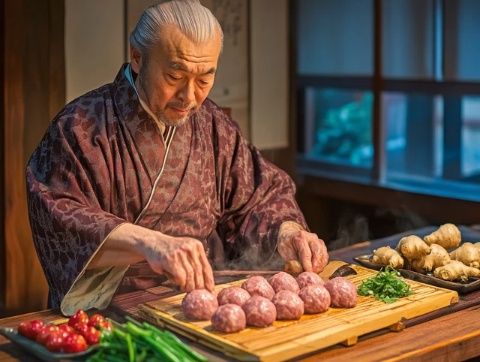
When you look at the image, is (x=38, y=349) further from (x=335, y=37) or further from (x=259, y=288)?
(x=335, y=37)

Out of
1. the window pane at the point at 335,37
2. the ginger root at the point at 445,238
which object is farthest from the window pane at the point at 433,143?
the ginger root at the point at 445,238

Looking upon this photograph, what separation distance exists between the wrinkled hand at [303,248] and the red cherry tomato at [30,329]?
1.10 metres

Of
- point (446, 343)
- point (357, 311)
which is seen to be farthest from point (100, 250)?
point (446, 343)

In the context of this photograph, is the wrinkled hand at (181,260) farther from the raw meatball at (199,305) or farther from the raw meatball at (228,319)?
the raw meatball at (228,319)

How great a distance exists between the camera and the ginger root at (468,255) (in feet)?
13.5

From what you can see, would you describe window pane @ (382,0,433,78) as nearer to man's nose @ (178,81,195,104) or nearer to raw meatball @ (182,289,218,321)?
man's nose @ (178,81,195,104)

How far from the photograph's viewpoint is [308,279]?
3557mm

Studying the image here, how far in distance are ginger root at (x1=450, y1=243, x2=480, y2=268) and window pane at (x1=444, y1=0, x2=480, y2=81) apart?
9.41 feet

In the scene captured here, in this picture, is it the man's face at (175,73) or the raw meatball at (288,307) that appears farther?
the man's face at (175,73)

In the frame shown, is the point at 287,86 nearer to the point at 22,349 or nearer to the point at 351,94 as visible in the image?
the point at 351,94

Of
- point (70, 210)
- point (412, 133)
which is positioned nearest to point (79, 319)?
point (70, 210)

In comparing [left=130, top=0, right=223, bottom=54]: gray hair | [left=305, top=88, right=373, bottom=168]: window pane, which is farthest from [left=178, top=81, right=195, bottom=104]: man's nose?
[left=305, top=88, right=373, bottom=168]: window pane

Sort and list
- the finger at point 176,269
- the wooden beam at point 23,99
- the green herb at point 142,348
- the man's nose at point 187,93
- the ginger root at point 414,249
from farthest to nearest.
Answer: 1. the wooden beam at point 23,99
2. the ginger root at point 414,249
3. the man's nose at point 187,93
4. the finger at point 176,269
5. the green herb at point 142,348

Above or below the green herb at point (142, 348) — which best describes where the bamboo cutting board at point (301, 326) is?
below
